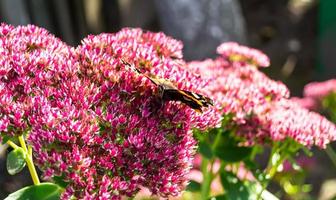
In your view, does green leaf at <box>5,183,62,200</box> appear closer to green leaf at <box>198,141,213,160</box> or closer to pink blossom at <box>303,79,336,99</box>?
green leaf at <box>198,141,213,160</box>

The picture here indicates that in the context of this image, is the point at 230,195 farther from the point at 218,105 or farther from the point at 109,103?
the point at 109,103

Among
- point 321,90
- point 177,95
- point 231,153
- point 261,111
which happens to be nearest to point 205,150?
point 231,153

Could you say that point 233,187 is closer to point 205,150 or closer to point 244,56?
point 205,150

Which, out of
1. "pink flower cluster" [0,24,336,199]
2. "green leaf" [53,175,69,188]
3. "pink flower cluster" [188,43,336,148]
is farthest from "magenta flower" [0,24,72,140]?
"pink flower cluster" [188,43,336,148]

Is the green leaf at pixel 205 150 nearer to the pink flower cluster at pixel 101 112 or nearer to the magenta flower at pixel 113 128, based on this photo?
the pink flower cluster at pixel 101 112

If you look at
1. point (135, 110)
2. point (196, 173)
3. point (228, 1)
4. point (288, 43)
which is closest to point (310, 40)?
point (288, 43)

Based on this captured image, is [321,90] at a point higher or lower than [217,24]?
lower
